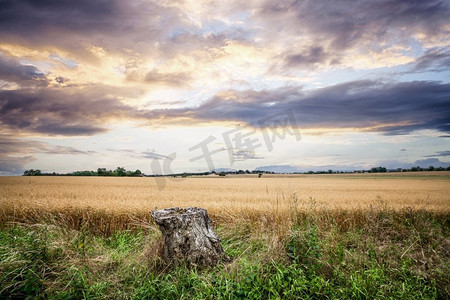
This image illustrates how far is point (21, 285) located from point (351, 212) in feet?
34.0

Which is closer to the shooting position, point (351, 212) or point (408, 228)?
point (408, 228)

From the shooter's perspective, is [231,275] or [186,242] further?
[186,242]

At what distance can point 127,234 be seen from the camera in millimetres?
7824

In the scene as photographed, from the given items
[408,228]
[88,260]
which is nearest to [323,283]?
[88,260]

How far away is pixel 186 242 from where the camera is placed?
5059 millimetres

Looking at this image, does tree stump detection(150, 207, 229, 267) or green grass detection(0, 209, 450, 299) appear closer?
green grass detection(0, 209, 450, 299)

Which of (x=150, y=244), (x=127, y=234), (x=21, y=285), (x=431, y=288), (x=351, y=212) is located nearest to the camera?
(x=21, y=285)

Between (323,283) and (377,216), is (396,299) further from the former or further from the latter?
(377,216)

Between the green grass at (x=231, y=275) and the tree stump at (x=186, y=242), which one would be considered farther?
the tree stump at (x=186, y=242)

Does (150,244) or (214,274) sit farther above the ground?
(150,244)

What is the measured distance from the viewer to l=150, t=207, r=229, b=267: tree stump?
500 cm

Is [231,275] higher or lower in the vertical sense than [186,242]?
lower

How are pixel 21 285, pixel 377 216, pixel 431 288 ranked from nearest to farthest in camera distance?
pixel 21 285, pixel 431 288, pixel 377 216

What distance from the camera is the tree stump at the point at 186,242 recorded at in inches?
197
